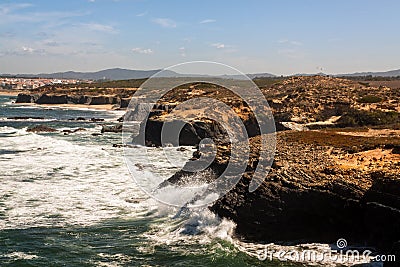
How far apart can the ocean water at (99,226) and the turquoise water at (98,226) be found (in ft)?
0.10

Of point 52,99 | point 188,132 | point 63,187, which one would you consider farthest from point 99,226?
point 52,99

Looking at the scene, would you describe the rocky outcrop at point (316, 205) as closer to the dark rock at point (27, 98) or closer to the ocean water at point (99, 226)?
the ocean water at point (99, 226)

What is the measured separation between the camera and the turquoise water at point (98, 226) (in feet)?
46.5

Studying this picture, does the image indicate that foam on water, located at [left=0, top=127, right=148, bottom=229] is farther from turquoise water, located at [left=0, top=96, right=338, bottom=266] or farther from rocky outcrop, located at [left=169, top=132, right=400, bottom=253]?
rocky outcrop, located at [left=169, top=132, right=400, bottom=253]

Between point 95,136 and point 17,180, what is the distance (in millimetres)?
23547

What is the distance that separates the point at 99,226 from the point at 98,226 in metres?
0.05

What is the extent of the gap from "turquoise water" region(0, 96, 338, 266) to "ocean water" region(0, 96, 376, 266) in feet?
0.10

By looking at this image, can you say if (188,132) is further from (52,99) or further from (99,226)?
(52,99)

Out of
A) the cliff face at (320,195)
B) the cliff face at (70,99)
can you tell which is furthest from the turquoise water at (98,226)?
the cliff face at (70,99)

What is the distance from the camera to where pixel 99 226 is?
17234 mm

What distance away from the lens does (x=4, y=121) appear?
212 ft

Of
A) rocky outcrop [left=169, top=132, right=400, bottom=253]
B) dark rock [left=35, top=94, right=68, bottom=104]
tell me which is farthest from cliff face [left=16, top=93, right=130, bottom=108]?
rocky outcrop [left=169, top=132, right=400, bottom=253]

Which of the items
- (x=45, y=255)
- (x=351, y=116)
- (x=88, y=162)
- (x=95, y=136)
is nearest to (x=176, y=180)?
(x=45, y=255)

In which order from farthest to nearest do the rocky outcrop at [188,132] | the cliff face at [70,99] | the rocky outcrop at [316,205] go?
the cliff face at [70,99] → the rocky outcrop at [188,132] → the rocky outcrop at [316,205]
